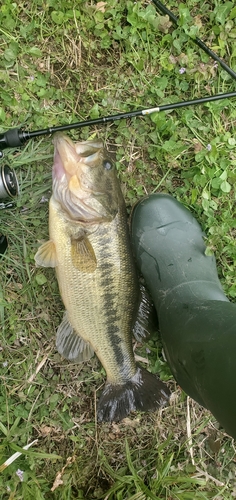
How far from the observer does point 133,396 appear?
243 cm

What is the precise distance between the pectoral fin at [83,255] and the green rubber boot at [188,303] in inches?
15.5

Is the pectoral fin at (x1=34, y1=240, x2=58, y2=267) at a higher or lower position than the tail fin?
higher

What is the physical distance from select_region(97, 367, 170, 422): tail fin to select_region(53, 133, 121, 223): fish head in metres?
0.97

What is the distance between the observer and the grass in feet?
8.17

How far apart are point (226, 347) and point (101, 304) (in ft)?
2.71

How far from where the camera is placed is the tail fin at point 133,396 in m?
2.42

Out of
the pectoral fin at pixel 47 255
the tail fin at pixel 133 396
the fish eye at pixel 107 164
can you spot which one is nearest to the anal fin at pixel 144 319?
the tail fin at pixel 133 396

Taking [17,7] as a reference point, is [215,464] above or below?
below

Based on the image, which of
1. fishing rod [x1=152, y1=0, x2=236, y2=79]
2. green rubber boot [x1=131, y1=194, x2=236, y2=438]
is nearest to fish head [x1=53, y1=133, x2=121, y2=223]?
green rubber boot [x1=131, y1=194, x2=236, y2=438]

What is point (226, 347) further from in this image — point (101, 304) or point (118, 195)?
point (118, 195)

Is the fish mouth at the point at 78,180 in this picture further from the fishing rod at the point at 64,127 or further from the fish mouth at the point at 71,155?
the fishing rod at the point at 64,127

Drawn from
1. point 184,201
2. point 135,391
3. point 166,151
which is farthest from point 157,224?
point 135,391

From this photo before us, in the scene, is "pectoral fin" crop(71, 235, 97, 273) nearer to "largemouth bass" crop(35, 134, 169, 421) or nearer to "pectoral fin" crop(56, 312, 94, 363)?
"largemouth bass" crop(35, 134, 169, 421)

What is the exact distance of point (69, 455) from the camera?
2572 millimetres
